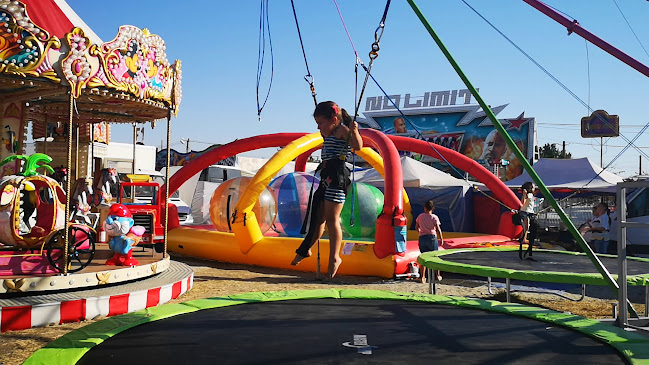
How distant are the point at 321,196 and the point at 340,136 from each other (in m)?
0.50

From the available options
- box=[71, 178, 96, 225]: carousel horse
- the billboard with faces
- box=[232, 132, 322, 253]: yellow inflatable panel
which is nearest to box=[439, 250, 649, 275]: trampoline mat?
box=[232, 132, 322, 253]: yellow inflatable panel

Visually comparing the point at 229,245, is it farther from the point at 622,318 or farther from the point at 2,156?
the point at 622,318

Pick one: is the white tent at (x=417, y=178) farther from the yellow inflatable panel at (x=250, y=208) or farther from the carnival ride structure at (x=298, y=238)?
the yellow inflatable panel at (x=250, y=208)

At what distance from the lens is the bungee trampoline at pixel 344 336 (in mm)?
2229

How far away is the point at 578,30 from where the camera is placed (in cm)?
557

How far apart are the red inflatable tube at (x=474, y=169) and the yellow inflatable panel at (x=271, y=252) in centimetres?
292

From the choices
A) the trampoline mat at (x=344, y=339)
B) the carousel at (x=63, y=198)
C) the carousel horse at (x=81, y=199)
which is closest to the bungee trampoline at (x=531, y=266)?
the trampoline mat at (x=344, y=339)

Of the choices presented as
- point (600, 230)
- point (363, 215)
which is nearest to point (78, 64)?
point (363, 215)

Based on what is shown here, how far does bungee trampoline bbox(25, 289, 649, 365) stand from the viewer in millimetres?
2229

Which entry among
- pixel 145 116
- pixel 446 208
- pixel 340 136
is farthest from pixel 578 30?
pixel 446 208

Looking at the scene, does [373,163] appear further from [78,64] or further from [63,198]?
[78,64]

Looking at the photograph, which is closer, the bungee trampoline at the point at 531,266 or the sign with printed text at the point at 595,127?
the bungee trampoline at the point at 531,266

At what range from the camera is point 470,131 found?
33.8 meters

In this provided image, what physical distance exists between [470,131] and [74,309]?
103ft
